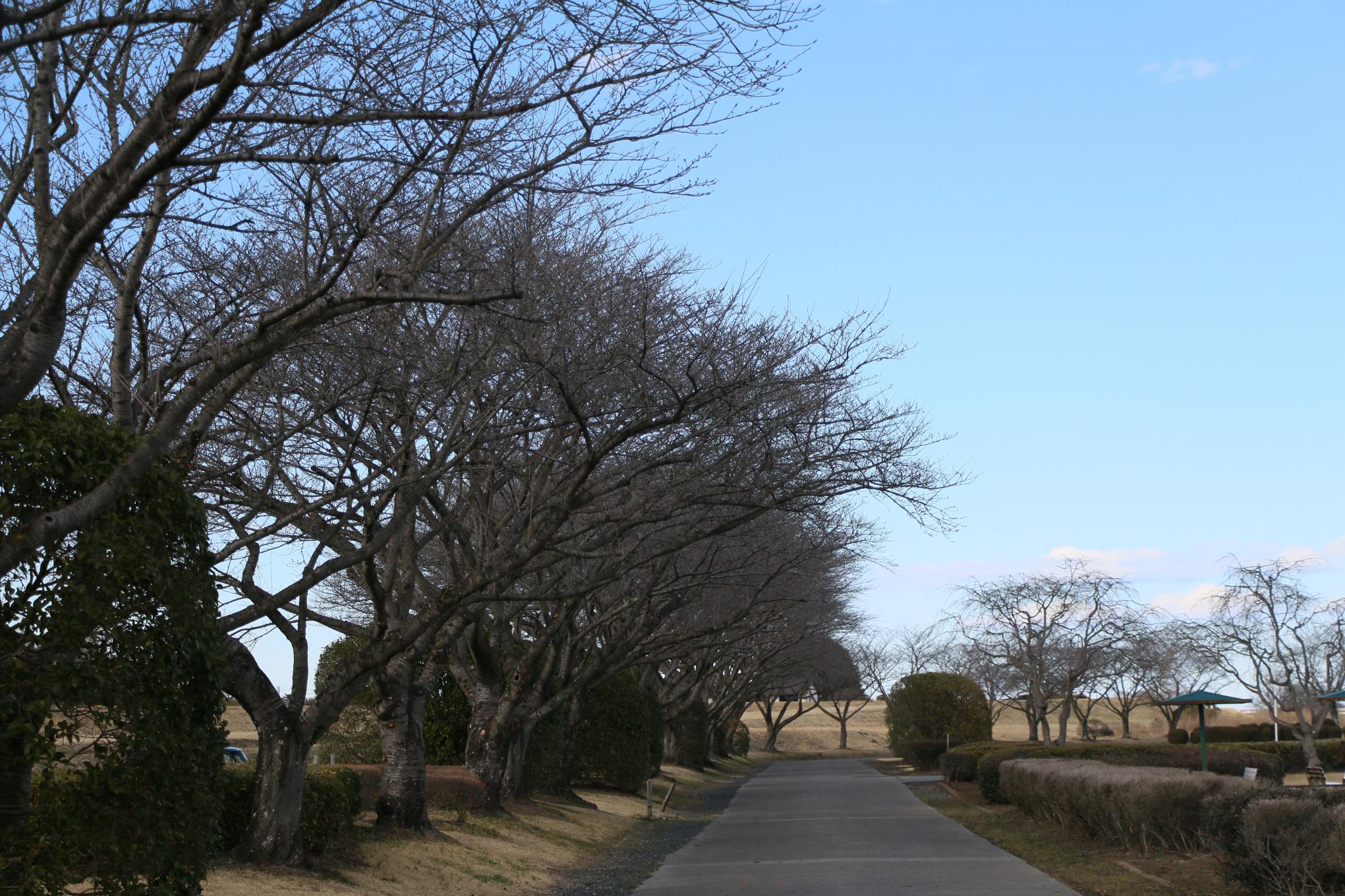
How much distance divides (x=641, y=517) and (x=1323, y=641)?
44807 mm

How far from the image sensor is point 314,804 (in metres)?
13.4

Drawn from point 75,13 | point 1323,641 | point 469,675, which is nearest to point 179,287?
point 75,13

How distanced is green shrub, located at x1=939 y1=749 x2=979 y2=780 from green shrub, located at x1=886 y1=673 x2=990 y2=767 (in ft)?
50.7

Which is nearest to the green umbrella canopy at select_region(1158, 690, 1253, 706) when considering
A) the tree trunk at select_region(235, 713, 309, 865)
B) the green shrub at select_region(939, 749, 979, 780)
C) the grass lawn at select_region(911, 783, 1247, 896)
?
the grass lawn at select_region(911, 783, 1247, 896)

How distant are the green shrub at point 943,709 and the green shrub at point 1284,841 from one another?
43.8 meters

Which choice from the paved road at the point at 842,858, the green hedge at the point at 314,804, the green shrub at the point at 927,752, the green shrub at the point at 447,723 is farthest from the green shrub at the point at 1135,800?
the green shrub at the point at 927,752

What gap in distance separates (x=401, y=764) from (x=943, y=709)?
43.3 metres

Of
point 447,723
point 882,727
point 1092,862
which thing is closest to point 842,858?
point 1092,862

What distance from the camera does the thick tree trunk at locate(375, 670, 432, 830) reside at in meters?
16.1

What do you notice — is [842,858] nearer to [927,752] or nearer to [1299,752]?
[1299,752]

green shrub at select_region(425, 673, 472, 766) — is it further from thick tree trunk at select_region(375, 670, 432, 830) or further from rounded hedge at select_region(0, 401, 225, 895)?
rounded hedge at select_region(0, 401, 225, 895)

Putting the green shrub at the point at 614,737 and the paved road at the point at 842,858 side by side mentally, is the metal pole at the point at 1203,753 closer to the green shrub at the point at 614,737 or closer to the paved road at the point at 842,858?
the paved road at the point at 842,858

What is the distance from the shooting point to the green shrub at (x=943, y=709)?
2188 inches

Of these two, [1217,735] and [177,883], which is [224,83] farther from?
[1217,735]
